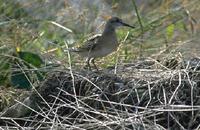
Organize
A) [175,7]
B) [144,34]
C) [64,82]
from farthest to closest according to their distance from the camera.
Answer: [175,7] < [144,34] < [64,82]

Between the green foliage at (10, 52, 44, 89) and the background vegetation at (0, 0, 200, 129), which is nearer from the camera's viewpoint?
the green foliage at (10, 52, 44, 89)

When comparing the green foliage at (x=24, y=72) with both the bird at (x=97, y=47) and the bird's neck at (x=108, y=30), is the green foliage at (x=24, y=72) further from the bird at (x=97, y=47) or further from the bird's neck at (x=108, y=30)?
the bird's neck at (x=108, y=30)

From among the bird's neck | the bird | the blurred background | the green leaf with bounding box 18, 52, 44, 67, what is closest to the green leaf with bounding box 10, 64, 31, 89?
the blurred background

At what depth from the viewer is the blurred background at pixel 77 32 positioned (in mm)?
6871

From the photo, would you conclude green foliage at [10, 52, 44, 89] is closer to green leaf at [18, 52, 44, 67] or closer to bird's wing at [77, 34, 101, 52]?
green leaf at [18, 52, 44, 67]

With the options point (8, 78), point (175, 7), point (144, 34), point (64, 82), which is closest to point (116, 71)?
point (64, 82)

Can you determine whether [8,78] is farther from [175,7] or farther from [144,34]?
[175,7]

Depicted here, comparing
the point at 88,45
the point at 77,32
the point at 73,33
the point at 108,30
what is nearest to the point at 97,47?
the point at 88,45

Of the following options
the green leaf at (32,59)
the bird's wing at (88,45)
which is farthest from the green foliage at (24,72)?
the bird's wing at (88,45)

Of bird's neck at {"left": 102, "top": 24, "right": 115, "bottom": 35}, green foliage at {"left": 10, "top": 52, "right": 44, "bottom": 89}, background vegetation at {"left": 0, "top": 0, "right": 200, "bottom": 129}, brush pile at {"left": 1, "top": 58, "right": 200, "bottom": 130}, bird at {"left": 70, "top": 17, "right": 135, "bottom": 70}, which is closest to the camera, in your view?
brush pile at {"left": 1, "top": 58, "right": 200, "bottom": 130}

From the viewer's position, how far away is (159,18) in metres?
8.35

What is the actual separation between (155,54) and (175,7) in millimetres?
1661

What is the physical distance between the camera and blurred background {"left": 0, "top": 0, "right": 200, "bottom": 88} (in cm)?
687

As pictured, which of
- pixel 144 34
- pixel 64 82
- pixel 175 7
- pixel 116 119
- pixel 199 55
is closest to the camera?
pixel 116 119
